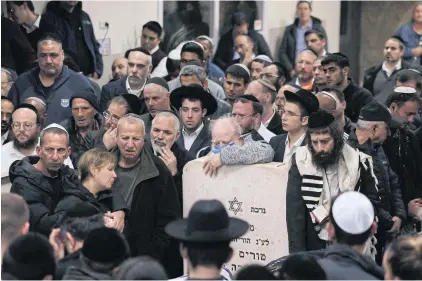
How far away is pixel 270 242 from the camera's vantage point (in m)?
8.09

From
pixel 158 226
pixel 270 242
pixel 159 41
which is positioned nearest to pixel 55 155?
pixel 158 226

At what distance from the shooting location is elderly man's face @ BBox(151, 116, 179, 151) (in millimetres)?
8727

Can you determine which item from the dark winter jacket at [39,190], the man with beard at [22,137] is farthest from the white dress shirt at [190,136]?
the dark winter jacket at [39,190]

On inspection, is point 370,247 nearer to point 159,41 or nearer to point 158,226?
point 158,226

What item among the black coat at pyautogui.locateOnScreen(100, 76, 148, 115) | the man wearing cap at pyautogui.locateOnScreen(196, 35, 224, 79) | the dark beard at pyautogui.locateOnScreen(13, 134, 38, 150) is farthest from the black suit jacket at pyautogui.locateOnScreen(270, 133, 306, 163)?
the man wearing cap at pyautogui.locateOnScreen(196, 35, 224, 79)

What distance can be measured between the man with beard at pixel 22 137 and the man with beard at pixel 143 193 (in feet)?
3.65

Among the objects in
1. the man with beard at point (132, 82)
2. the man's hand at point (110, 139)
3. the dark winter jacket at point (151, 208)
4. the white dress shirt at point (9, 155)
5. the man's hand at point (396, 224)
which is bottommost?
the man's hand at point (396, 224)

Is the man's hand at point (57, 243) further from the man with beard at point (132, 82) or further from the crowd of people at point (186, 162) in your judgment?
the man with beard at point (132, 82)

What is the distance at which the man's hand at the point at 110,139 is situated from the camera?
868 cm

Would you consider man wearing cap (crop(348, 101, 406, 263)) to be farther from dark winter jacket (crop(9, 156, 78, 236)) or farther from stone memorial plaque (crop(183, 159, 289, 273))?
dark winter jacket (crop(9, 156, 78, 236))

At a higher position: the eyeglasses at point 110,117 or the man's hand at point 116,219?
the eyeglasses at point 110,117

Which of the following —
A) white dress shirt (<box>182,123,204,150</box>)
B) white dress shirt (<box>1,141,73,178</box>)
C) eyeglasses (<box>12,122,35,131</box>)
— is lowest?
white dress shirt (<box>1,141,73,178</box>)

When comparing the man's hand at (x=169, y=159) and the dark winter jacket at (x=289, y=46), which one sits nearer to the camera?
the man's hand at (x=169, y=159)

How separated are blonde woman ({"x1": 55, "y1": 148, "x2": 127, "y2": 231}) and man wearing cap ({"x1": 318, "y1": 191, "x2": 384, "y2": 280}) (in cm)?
204
